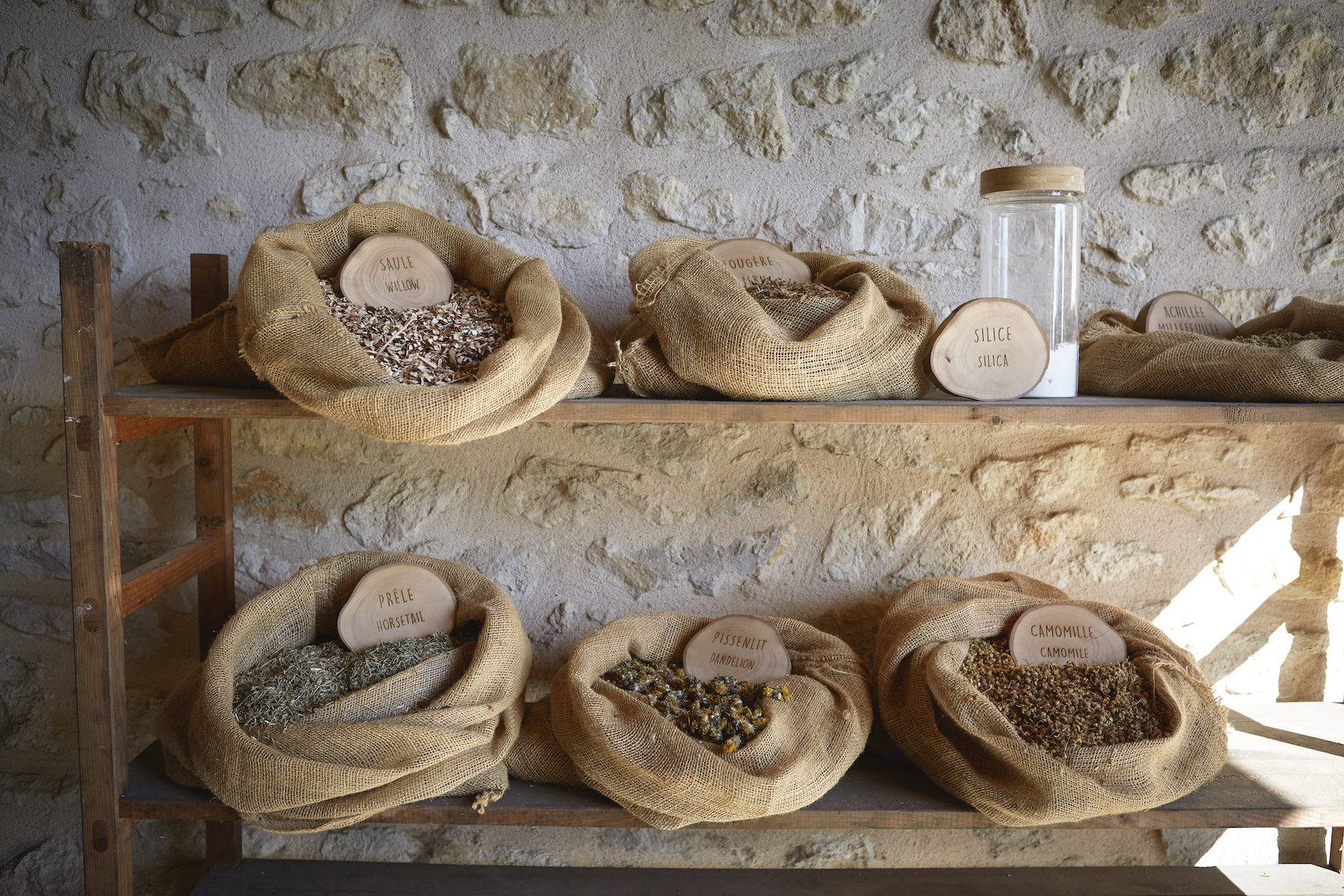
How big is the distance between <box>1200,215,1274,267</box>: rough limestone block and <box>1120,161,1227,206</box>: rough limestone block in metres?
0.06

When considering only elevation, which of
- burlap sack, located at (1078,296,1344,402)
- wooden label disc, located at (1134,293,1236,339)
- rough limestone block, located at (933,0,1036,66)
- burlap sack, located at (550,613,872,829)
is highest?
rough limestone block, located at (933,0,1036,66)

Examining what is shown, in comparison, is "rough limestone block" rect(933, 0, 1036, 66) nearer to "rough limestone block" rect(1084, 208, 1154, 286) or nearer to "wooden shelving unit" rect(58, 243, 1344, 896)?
"rough limestone block" rect(1084, 208, 1154, 286)

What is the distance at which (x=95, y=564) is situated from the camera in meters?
1.27

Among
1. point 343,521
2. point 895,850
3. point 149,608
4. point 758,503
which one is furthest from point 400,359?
point 895,850

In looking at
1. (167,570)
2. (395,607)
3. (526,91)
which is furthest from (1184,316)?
(167,570)

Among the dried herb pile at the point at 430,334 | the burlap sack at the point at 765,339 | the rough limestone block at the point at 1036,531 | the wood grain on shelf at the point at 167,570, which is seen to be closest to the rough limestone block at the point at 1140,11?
the burlap sack at the point at 765,339

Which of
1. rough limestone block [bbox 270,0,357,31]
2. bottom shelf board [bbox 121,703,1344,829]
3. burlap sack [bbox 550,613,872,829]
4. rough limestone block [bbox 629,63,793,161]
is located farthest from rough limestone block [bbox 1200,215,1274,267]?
rough limestone block [bbox 270,0,357,31]

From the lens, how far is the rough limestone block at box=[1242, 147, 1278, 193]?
1591 millimetres

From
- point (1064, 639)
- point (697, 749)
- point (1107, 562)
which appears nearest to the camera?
point (697, 749)

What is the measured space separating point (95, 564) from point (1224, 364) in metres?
1.62

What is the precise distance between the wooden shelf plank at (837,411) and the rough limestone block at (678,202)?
513 millimetres

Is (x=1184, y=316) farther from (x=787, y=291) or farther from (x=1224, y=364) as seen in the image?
(x=787, y=291)

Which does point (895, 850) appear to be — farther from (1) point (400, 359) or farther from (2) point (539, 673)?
(1) point (400, 359)

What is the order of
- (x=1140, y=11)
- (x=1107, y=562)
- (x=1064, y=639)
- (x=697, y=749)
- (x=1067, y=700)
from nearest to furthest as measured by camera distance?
1. (x=697, y=749)
2. (x=1067, y=700)
3. (x=1064, y=639)
4. (x=1140, y=11)
5. (x=1107, y=562)
